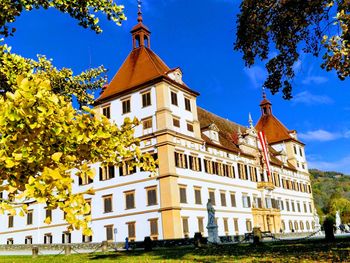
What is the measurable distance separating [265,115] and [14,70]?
55.3m

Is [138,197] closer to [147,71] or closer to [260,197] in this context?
[147,71]

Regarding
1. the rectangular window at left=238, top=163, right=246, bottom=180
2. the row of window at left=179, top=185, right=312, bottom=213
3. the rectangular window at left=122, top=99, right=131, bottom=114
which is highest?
the rectangular window at left=122, top=99, right=131, bottom=114

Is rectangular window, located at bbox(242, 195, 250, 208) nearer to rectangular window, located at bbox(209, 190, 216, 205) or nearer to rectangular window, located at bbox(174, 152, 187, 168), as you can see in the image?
rectangular window, located at bbox(209, 190, 216, 205)

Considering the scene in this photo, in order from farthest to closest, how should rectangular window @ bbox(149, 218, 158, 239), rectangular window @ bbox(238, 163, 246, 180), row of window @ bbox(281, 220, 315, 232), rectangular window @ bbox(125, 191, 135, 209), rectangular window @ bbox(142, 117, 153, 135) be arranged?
row of window @ bbox(281, 220, 315, 232), rectangular window @ bbox(238, 163, 246, 180), rectangular window @ bbox(142, 117, 153, 135), rectangular window @ bbox(125, 191, 135, 209), rectangular window @ bbox(149, 218, 158, 239)

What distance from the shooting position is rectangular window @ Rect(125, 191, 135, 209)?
110 ft

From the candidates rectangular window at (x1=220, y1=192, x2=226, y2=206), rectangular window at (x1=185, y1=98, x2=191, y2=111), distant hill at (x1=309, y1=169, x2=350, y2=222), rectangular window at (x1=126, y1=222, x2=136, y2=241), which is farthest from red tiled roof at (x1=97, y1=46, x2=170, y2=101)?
distant hill at (x1=309, y1=169, x2=350, y2=222)

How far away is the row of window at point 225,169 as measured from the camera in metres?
34.8

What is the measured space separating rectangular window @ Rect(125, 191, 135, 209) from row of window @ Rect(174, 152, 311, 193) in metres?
4.95

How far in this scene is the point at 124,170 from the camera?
35.0 m

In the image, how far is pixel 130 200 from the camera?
33875 mm

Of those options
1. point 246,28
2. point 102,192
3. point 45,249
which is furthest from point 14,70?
point 102,192

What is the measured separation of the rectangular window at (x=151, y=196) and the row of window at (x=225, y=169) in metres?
3.14

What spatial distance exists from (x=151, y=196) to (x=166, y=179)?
217 cm

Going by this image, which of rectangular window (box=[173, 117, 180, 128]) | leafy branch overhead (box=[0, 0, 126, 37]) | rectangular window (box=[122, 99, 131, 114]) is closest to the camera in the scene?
leafy branch overhead (box=[0, 0, 126, 37])
